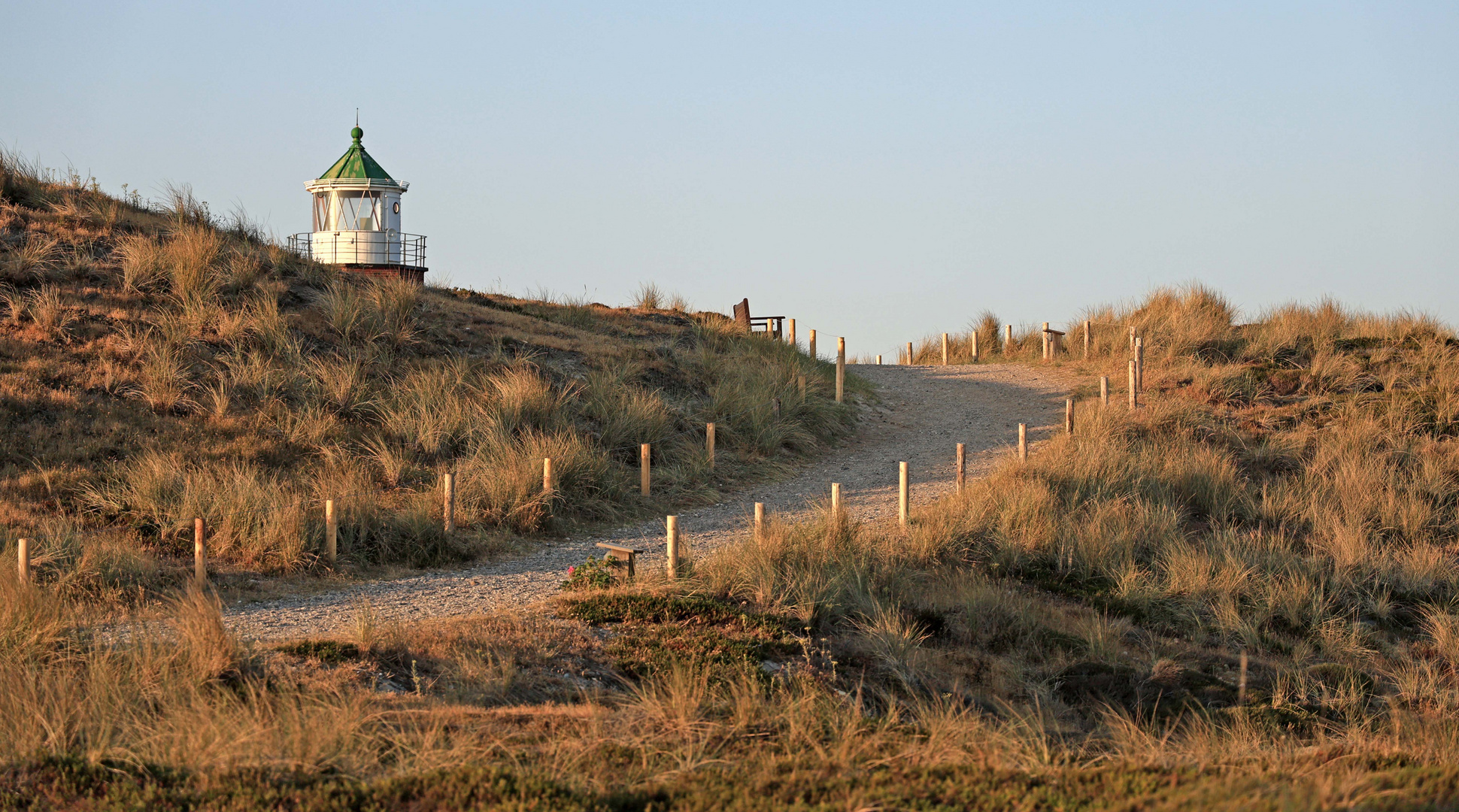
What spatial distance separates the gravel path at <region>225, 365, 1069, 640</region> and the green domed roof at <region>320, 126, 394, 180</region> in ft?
49.0

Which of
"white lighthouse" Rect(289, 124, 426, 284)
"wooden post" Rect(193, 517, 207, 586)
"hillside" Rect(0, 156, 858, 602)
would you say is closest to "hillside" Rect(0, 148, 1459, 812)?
"hillside" Rect(0, 156, 858, 602)

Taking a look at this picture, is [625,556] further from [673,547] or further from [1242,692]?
[1242,692]

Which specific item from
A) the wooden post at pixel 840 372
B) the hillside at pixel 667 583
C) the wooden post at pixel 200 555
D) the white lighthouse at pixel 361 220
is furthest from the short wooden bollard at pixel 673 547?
the white lighthouse at pixel 361 220

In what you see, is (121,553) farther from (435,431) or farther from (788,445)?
(788,445)

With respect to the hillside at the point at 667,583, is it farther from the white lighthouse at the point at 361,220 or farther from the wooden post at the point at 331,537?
the white lighthouse at the point at 361,220

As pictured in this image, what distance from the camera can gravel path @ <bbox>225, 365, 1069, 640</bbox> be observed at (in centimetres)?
964

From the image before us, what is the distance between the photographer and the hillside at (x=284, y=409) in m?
11.6

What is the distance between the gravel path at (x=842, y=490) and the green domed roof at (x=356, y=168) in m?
14.9

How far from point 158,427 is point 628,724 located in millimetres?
9939

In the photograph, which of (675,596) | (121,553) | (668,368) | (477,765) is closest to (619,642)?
(675,596)

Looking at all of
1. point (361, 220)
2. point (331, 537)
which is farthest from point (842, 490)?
point (361, 220)

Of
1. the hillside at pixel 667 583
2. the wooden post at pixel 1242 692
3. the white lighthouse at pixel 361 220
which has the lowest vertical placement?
the wooden post at pixel 1242 692

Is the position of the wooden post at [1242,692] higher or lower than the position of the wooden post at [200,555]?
lower

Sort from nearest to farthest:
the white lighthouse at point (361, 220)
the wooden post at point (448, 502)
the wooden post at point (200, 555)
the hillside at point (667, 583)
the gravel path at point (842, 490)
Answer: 1. the hillside at point (667, 583)
2. the gravel path at point (842, 490)
3. the wooden post at point (200, 555)
4. the wooden post at point (448, 502)
5. the white lighthouse at point (361, 220)
